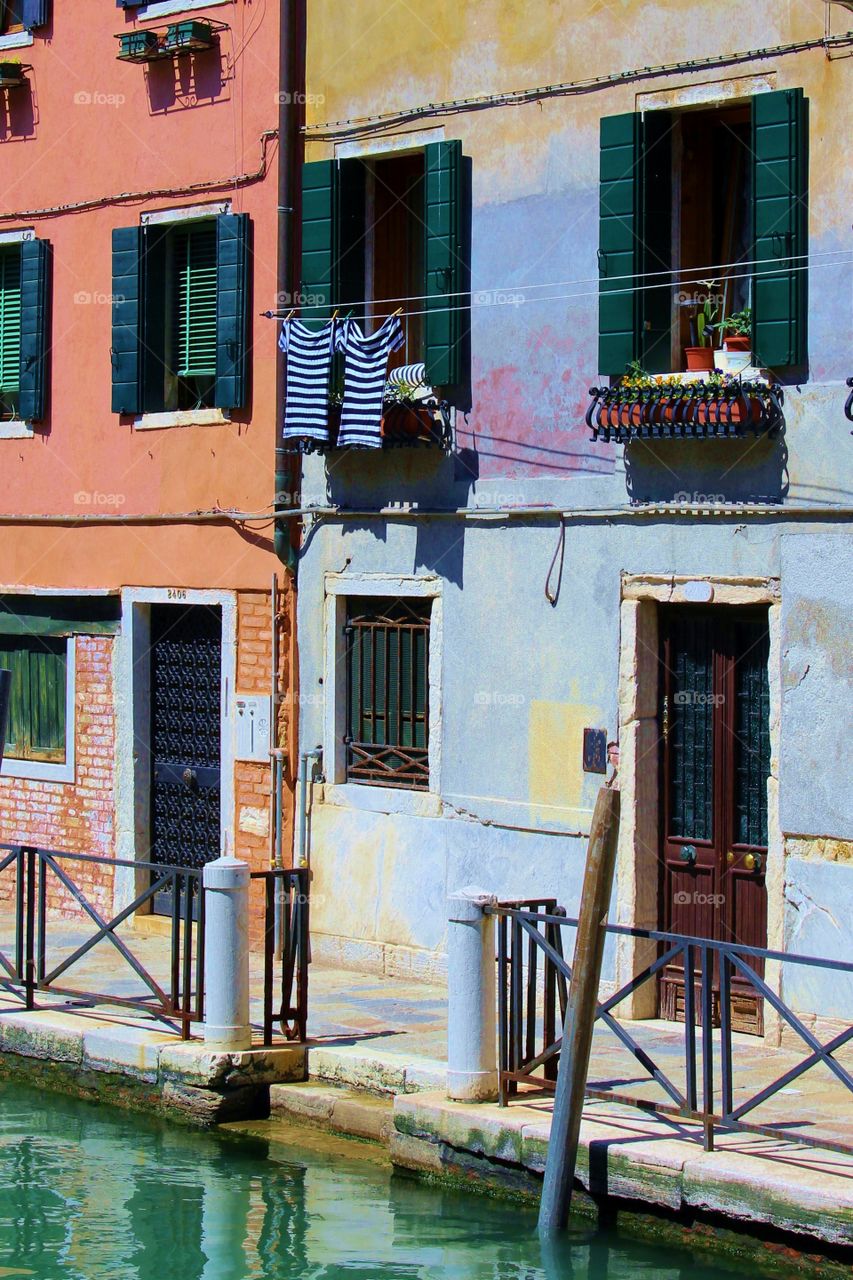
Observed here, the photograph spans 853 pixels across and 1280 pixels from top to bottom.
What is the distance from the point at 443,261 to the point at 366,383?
0.88 metres

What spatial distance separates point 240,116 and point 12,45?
2.72 metres

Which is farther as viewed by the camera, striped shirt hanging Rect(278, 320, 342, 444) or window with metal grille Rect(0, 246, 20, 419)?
window with metal grille Rect(0, 246, 20, 419)

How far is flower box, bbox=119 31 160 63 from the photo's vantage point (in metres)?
14.5

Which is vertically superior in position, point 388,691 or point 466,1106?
point 388,691

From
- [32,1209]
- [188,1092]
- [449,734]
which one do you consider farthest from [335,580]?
[32,1209]

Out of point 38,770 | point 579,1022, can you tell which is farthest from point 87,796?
point 579,1022

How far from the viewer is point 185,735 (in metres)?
14.7

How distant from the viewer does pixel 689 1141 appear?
28.4 ft

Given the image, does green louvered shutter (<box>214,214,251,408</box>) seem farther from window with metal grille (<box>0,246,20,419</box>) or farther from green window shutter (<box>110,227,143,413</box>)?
window with metal grille (<box>0,246,20,419</box>)

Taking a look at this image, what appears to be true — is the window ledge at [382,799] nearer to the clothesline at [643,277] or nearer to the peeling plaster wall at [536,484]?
the peeling plaster wall at [536,484]

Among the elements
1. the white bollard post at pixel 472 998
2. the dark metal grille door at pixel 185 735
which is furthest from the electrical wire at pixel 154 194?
the white bollard post at pixel 472 998
